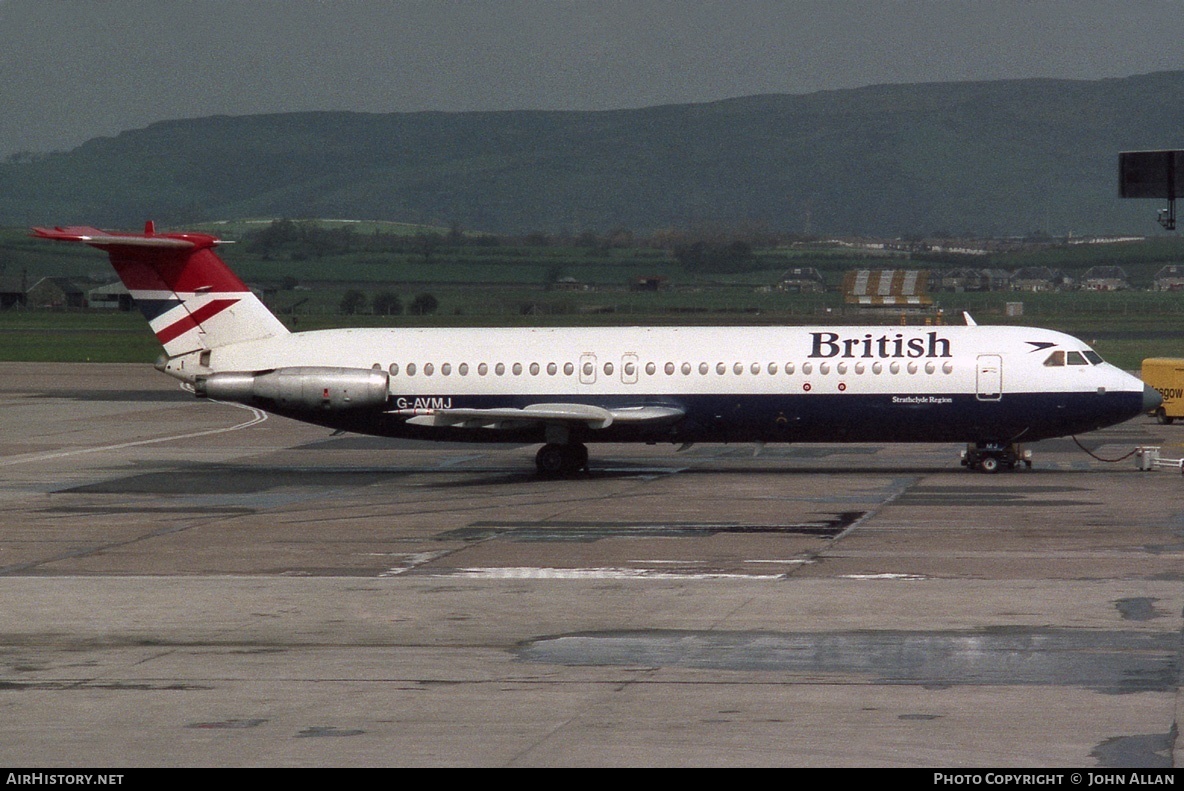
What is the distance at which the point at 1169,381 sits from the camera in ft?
156

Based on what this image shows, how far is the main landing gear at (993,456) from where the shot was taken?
34.6 m

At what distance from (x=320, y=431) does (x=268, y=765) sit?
36.3m

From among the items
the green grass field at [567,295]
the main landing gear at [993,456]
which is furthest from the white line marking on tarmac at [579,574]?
the green grass field at [567,295]

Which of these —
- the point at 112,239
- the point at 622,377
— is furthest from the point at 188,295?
the point at 622,377


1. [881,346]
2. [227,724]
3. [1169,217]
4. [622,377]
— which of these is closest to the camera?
[227,724]

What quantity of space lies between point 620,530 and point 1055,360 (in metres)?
12.3

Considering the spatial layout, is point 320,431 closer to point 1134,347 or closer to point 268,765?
point 268,765

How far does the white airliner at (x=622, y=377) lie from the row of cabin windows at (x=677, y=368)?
0.03m

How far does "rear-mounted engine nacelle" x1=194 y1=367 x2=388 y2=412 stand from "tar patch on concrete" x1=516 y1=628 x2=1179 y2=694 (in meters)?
18.1

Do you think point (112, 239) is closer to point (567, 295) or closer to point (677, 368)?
point (677, 368)

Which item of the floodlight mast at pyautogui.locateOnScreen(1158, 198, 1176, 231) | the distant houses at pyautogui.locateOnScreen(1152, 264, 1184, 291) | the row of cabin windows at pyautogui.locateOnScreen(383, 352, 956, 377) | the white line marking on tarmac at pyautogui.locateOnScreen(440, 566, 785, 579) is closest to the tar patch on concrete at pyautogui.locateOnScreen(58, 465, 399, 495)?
the row of cabin windows at pyautogui.locateOnScreen(383, 352, 956, 377)

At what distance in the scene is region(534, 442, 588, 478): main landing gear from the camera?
3462 centimetres

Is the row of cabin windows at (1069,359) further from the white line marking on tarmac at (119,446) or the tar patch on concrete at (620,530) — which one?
the white line marking on tarmac at (119,446)

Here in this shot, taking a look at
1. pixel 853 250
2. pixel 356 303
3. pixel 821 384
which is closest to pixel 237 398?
pixel 821 384
